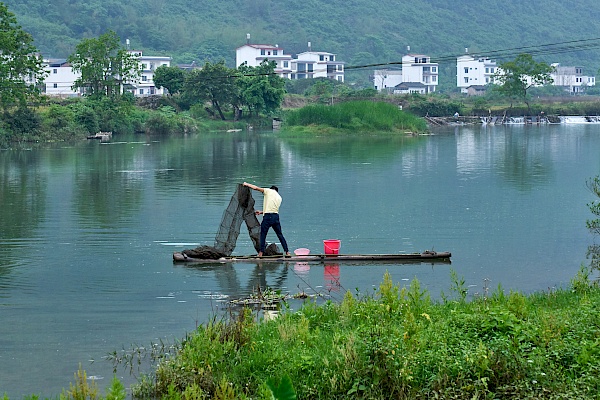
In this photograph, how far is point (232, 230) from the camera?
60.2ft

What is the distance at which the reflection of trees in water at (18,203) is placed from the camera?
20938mm

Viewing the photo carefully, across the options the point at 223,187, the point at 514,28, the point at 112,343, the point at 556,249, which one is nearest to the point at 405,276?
the point at 556,249

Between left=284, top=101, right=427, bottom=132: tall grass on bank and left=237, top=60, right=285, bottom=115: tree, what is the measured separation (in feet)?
23.3

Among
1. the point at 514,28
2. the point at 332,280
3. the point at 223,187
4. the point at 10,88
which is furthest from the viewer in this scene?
the point at 514,28

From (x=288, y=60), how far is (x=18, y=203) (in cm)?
10391

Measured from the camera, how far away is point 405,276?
17.0 metres

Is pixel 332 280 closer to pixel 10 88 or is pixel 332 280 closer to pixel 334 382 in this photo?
pixel 334 382

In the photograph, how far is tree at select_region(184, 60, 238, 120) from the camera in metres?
83.6

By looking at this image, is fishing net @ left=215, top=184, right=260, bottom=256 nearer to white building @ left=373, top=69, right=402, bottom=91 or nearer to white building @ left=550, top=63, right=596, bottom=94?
white building @ left=373, top=69, right=402, bottom=91

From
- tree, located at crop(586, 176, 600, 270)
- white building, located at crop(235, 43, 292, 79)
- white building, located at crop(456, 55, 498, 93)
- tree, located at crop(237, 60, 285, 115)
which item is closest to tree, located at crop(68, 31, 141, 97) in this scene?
tree, located at crop(237, 60, 285, 115)

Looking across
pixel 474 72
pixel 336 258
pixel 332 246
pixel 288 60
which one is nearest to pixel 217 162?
pixel 332 246

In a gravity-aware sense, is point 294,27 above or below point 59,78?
above

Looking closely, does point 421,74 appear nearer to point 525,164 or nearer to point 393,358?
point 525,164

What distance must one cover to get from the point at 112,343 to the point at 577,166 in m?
32.7
